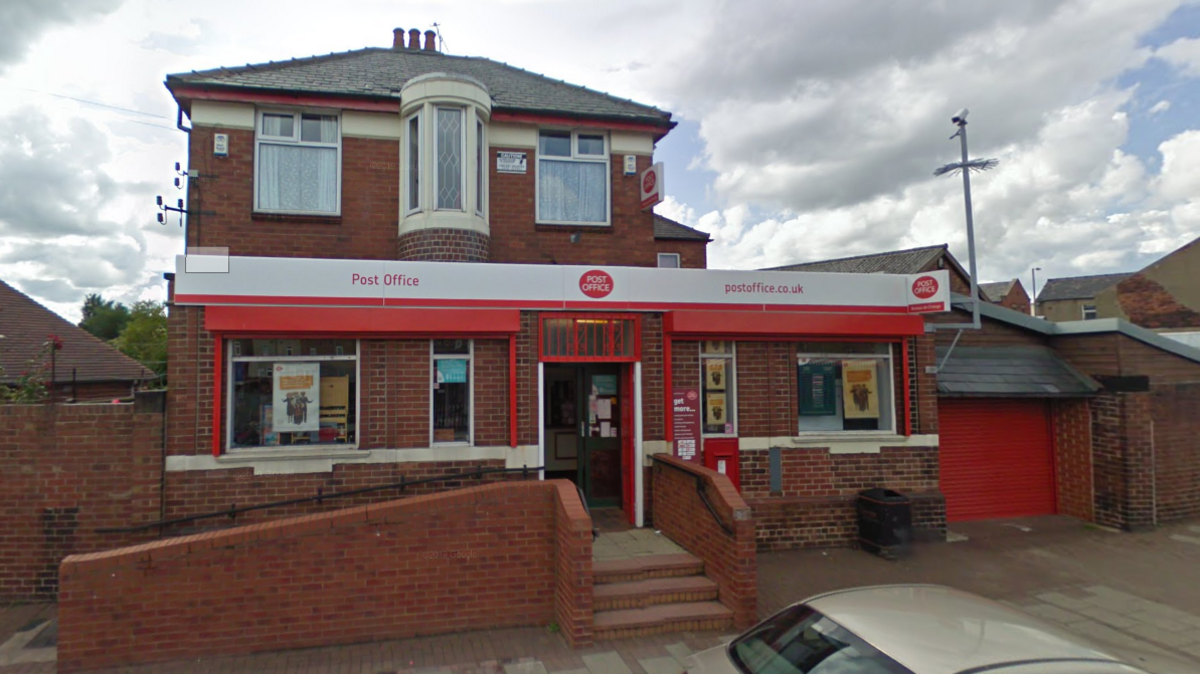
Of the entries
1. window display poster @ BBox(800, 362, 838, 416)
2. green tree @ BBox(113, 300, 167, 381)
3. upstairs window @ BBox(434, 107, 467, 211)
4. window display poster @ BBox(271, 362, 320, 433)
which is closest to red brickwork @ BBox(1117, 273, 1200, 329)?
window display poster @ BBox(800, 362, 838, 416)

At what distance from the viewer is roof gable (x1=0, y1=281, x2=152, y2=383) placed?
1773 cm

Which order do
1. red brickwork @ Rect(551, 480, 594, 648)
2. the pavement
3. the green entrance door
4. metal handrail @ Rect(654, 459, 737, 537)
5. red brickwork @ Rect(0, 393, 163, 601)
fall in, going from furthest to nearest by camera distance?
the green entrance door
red brickwork @ Rect(0, 393, 163, 601)
metal handrail @ Rect(654, 459, 737, 537)
red brickwork @ Rect(551, 480, 594, 648)
the pavement

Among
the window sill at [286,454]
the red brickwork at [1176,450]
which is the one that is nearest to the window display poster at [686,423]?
the window sill at [286,454]

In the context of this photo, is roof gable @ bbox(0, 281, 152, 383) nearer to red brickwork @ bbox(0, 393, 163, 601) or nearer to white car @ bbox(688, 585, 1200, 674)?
red brickwork @ bbox(0, 393, 163, 601)

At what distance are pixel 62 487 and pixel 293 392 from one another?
247 cm

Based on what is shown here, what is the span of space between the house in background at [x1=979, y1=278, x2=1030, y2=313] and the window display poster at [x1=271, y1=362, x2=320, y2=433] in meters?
56.1

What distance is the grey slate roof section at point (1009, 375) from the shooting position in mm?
10148

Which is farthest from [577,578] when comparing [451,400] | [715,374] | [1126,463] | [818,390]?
[1126,463]

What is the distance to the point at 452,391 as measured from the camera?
25.9 feet

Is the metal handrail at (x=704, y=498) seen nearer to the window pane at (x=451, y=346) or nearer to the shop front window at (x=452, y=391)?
the shop front window at (x=452, y=391)

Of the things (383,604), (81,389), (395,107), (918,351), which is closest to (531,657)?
(383,604)

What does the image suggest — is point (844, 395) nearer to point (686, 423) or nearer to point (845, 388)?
point (845, 388)

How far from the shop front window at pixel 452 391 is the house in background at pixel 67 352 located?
1512 centimetres

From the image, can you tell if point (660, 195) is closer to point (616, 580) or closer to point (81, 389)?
point (616, 580)
